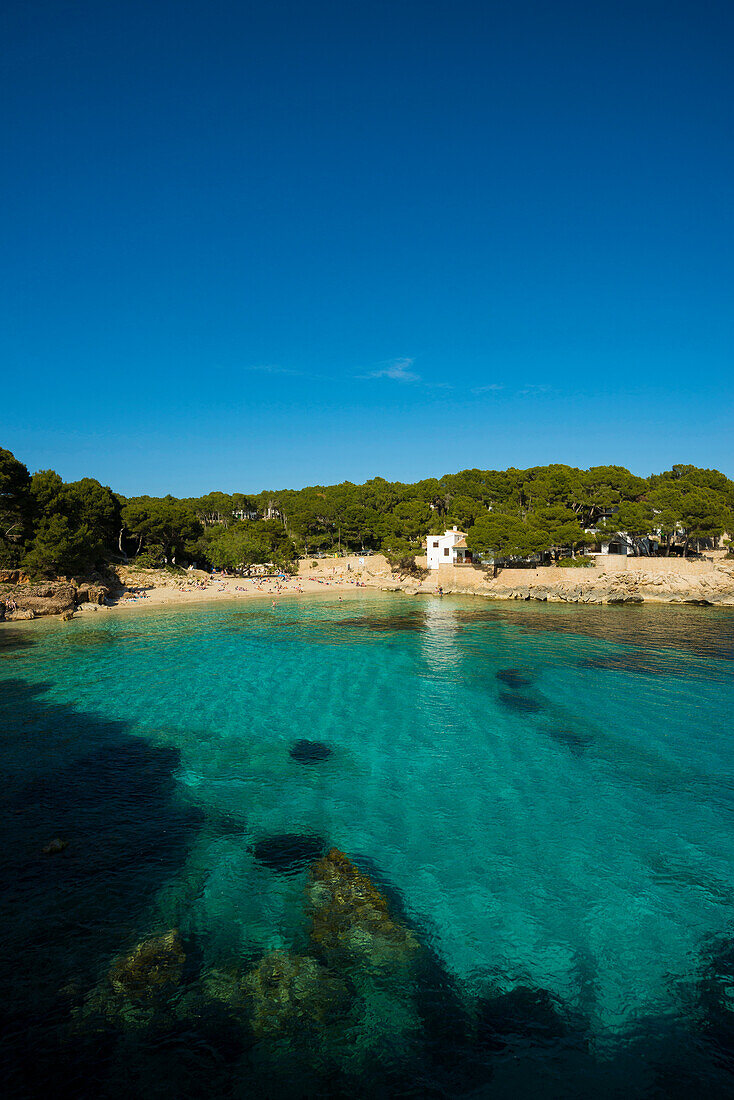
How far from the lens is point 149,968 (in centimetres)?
812

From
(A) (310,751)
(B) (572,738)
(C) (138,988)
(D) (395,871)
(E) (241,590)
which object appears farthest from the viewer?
(E) (241,590)

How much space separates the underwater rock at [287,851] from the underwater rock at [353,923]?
1.96 feet

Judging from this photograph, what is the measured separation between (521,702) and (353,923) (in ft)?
49.1

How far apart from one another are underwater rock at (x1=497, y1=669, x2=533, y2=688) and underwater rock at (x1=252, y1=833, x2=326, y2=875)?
15259 millimetres

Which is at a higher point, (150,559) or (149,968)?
(150,559)

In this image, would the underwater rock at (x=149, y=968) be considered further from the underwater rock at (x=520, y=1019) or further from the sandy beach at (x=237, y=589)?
the sandy beach at (x=237, y=589)

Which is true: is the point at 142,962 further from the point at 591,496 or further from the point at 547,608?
the point at 591,496

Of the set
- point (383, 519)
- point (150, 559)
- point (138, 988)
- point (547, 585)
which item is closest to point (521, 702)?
point (138, 988)

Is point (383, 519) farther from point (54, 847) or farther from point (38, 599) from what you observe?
point (54, 847)

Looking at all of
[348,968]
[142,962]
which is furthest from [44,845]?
[348,968]

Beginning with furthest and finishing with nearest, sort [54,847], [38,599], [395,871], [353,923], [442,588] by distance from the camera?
[442,588] < [38,599] < [54,847] < [395,871] < [353,923]

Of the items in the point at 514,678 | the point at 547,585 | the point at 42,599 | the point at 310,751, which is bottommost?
the point at 310,751

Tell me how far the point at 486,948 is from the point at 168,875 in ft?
21.1

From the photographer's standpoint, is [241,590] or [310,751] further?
[241,590]
